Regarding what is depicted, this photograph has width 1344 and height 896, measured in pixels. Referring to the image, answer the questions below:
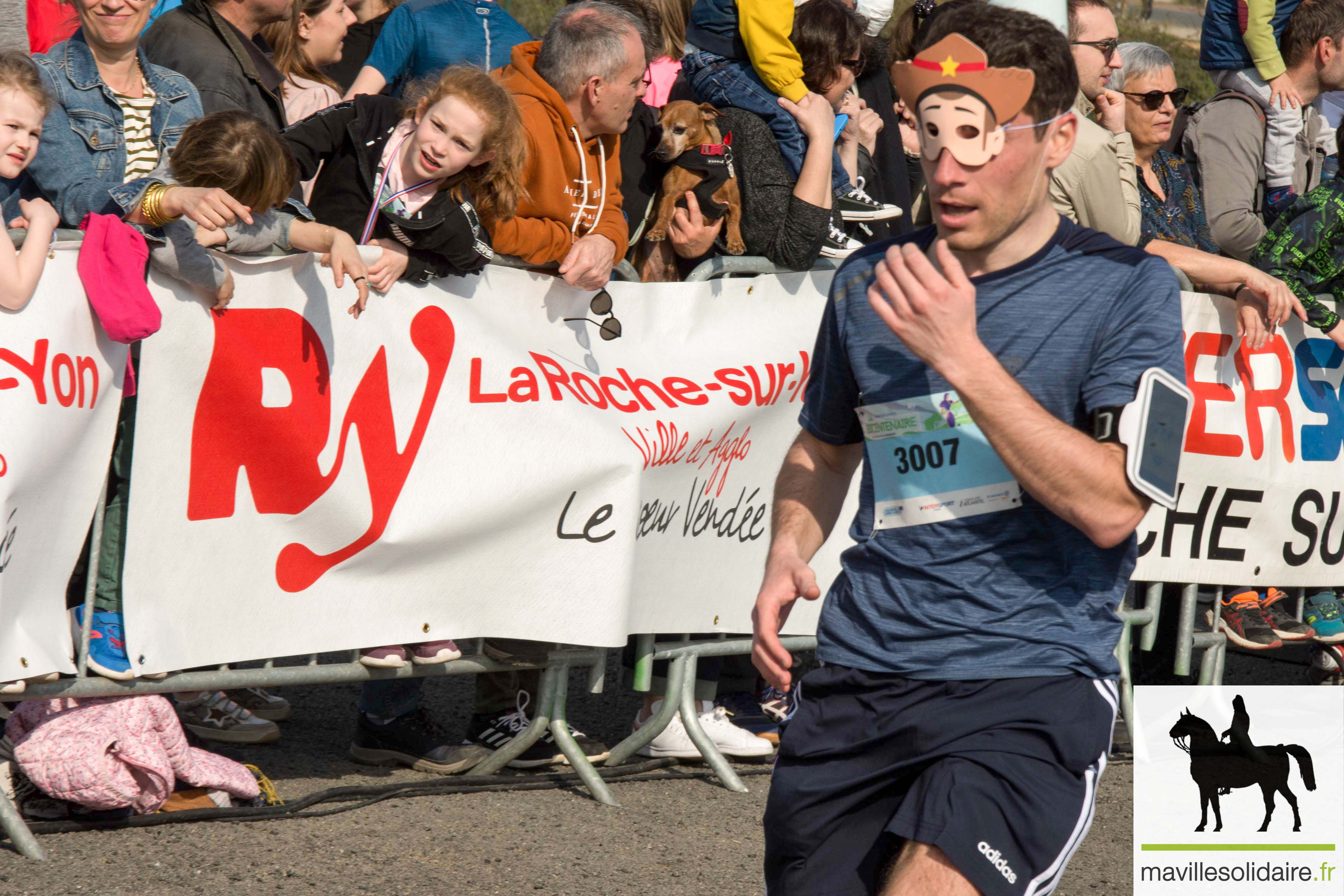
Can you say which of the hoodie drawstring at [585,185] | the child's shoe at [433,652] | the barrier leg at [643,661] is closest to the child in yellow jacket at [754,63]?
the hoodie drawstring at [585,185]

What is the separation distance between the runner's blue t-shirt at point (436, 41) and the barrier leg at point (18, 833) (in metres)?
3.16

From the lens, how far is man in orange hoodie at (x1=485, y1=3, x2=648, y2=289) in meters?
4.76

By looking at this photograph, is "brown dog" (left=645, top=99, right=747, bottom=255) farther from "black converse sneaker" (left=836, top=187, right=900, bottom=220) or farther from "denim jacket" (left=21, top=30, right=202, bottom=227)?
"denim jacket" (left=21, top=30, right=202, bottom=227)

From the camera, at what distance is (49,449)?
12.7ft

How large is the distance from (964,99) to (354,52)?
5.24 m

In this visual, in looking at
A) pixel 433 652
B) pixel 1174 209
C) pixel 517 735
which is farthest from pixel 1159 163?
pixel 433 652

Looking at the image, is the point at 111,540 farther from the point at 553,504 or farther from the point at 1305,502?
the point at 1305,502

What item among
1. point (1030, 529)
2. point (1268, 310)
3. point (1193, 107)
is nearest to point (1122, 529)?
point (1030, 529)

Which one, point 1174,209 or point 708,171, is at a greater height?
point 708,171

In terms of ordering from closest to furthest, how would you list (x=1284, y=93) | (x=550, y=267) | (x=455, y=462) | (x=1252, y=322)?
(x=455, y=462) → (x=550, y=267) → (x=1252, y=322) → (x=1284, y=93)

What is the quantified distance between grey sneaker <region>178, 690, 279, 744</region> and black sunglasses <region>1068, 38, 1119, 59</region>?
396cm

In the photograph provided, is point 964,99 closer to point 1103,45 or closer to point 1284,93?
point 1103,45

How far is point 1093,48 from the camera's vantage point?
232 inches

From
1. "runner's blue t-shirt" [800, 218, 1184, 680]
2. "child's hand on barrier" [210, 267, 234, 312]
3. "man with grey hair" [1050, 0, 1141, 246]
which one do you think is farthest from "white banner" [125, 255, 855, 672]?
"runner's blue t-shirt" [800, 218, 1184, 680]
